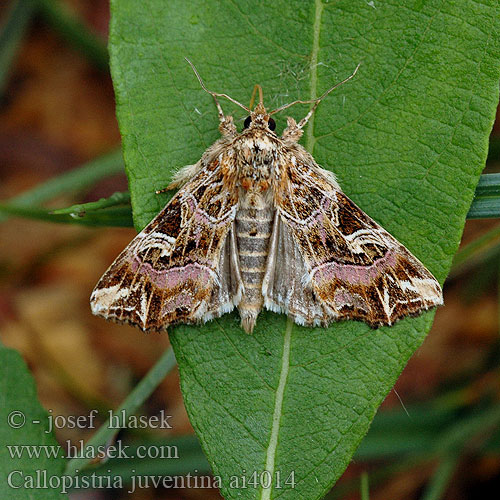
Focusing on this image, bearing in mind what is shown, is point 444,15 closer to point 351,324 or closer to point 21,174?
point 351,324

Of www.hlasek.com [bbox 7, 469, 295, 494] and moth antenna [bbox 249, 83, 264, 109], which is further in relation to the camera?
moth antenna [bbox 249, 83, 264, 109]

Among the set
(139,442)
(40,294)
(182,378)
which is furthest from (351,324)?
(40,294)

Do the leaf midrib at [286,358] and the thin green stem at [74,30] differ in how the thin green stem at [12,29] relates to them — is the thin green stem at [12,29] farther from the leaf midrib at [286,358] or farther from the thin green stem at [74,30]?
the leaf midrib at [286,358]

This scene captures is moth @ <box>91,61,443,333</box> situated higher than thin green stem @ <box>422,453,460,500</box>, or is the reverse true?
moth @ <box>91,61,443,333</box>

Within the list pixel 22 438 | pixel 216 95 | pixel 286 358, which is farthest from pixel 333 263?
pixel 22 438

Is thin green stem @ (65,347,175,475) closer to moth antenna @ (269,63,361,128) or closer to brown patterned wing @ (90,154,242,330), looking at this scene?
brown patterned wing @ (90,154,242,330)

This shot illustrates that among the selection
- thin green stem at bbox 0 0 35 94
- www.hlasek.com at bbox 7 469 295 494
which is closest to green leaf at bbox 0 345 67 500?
www.hlasek.com at bbox 7 469 295 494
